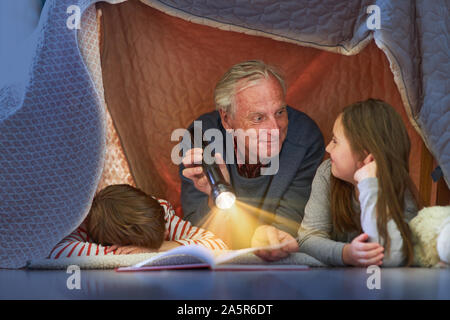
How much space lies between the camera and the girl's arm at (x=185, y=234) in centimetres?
118

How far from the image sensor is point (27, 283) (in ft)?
2.94

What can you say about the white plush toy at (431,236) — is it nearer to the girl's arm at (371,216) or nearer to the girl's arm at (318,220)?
the girl's arm at (371,216)

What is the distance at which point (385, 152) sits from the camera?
3.41 ft

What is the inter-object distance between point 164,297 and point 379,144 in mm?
533

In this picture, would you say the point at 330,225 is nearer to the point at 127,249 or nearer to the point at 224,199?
the point at 224,199

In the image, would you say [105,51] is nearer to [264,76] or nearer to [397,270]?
[264,76]

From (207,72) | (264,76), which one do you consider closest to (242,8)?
(264,76)

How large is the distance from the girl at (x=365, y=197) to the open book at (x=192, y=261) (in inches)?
4.4

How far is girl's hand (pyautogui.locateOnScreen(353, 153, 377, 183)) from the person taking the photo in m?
1.03

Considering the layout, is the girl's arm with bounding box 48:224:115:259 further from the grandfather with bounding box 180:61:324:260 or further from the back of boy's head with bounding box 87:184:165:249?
the grandfather with bounding box 180:61:324:260

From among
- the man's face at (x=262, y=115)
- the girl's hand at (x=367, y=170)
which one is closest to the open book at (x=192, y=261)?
the girl's hand at (x=367, y=170)

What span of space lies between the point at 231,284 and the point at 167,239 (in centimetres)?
43

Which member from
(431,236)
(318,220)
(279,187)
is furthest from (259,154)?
(431,236)
